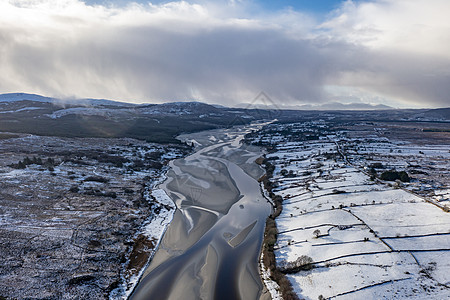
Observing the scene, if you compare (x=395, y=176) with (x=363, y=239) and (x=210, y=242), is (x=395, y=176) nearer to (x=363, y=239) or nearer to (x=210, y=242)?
(x=363, y=239)

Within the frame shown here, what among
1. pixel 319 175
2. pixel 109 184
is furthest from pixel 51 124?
pixel 319 175

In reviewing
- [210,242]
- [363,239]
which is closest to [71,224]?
[210,242]

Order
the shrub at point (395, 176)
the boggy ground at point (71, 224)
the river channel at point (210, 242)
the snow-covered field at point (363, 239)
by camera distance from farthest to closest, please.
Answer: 1. the shrub at point (395, 176)
2. the river channel at point (210, 242)
3. the boggy ground at point (71, 224)
4. the snow-covered field at point (363, 239)

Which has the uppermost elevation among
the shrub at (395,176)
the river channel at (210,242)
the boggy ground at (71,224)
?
the shrub at (395,176)

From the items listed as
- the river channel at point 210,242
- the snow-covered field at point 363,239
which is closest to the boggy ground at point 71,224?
the river channel at point 210,242

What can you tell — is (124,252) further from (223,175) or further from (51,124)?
(51,124)

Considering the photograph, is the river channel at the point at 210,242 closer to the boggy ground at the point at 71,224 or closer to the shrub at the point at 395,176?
the boggy ground at the point at 71,224
